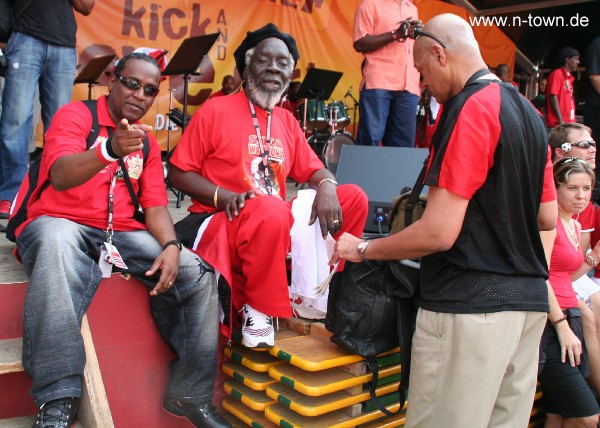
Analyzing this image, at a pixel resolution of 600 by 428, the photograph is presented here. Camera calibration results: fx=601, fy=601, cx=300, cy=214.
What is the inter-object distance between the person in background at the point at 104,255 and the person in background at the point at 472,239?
3.17 ft

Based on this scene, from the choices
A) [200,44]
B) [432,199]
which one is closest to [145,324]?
[432,199]

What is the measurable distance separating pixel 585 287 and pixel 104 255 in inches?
114

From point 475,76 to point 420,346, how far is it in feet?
3.31

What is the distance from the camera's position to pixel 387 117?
522cm

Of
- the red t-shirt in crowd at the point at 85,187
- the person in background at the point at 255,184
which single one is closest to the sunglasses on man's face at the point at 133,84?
the red t-shirt in crowd at the point at 85,187

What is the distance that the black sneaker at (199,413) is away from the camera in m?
2.70

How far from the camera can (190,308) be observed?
2727 mm

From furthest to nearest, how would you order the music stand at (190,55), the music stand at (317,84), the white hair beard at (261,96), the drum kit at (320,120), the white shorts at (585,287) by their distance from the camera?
the drum kit at (320,120) → the music stand at (317,84) → the music stand at (190,55) → the white shorts at (585,287) → the white hair beard at (261,96)

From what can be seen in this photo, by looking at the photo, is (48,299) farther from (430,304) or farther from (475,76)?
(475,76)

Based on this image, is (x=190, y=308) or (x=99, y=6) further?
(x=99, y=6)

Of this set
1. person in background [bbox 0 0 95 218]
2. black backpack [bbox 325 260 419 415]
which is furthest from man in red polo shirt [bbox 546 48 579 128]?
person in background [bbox 0 0 95 218]

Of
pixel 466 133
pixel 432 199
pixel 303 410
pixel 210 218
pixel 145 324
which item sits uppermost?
pixel 466 133

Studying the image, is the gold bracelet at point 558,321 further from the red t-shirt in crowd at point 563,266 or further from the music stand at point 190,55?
the music stand at point 190,55

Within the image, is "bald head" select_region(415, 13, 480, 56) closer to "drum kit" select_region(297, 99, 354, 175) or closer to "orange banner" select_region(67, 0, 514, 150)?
"orange banner" select_region(67, 0, 514, 150)
